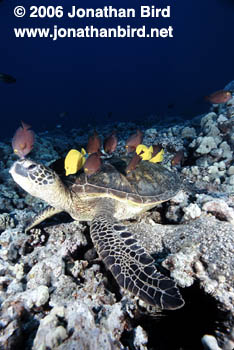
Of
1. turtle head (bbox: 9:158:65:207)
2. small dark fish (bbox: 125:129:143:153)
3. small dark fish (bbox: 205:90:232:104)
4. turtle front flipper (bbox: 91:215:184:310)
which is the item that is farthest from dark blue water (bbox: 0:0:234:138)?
turtle front flipper (bbox: 91:215:184:310)

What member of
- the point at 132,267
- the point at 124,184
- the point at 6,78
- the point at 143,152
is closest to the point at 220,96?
the point at 143,152

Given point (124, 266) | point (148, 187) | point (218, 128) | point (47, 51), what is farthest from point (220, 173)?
point (47, 51)

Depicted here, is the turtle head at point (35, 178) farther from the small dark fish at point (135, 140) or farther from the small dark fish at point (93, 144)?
the small dark fish at point (135, 140)

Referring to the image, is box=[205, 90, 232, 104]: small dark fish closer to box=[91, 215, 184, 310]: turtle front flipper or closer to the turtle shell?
the turtle shell

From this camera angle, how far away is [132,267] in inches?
67.4

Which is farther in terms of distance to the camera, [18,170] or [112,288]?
[18,170]

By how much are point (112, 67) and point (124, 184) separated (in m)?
121

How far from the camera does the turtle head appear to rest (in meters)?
2.25

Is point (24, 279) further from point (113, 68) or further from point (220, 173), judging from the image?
point (113, 68)

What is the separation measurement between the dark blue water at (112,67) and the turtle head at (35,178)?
226 ft

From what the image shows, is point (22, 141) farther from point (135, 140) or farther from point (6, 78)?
point (6, 78)

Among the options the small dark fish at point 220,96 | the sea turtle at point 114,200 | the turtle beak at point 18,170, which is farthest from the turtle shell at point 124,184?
the small dark fish at point 220,96

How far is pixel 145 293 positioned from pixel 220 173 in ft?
12.0

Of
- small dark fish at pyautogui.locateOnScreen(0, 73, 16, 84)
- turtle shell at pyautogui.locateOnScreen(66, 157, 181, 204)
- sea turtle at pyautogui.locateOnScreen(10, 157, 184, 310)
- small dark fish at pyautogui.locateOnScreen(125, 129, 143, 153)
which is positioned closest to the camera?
sea turtle at pyautogui.locateOnScreen(10, 157, 184, 310)
